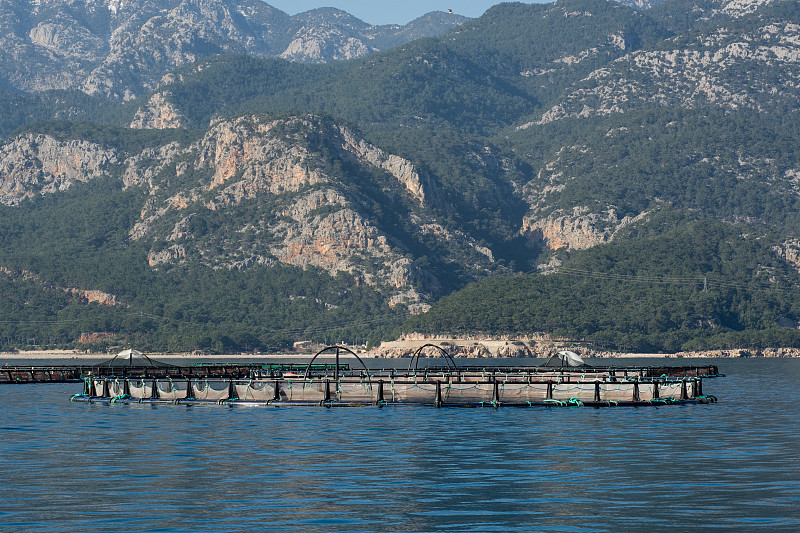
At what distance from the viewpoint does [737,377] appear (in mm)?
159625

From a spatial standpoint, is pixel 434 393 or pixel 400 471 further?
pixel 434 393

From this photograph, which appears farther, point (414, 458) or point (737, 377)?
point (737, 377)

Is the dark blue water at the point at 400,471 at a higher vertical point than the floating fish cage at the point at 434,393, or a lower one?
lower

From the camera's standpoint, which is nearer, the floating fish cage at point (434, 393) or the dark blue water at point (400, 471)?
the dark blue water at point (400, 471)

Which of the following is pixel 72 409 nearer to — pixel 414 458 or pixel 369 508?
pixel 414 458

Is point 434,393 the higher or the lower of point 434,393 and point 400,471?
the higher

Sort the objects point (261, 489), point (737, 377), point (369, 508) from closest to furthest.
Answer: point (369, 508), point (261, 489), point (737, 377)

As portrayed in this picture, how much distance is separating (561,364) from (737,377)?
182ft

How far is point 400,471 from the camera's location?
53281 mm

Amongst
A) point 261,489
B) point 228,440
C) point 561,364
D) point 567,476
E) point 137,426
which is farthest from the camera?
point 561,364

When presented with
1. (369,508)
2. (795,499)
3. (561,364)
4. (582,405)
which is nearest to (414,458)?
(369,508)

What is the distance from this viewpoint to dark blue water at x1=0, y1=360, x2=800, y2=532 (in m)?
41.2

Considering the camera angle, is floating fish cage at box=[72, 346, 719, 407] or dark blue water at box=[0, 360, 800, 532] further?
floating fish cage at box=[72, 346, 719, 407]

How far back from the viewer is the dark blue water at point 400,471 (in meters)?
41.2
